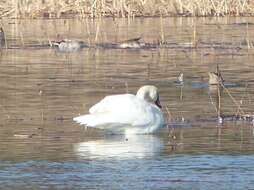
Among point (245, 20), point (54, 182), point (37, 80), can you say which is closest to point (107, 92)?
point (37, 80)

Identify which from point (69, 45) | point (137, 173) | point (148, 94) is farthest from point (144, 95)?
point (69, 45)

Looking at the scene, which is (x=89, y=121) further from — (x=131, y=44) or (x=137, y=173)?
(x=131, y=44)

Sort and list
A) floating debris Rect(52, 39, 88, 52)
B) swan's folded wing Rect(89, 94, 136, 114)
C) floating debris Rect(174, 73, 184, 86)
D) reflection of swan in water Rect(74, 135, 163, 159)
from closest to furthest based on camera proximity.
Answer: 1. reflection of swan in water Rect(74, 135, 163, 159)
2. swan's folded wing Rect(89, 94, 136, 114)
3. floating debris Rect(174, 73, 184, 86)
4. floating debris Rect(52, 39, 88, 52)

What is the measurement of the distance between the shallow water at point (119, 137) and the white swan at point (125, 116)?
0.14m

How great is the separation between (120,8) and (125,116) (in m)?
22.0

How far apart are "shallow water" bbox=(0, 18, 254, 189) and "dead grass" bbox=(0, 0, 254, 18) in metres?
8.02

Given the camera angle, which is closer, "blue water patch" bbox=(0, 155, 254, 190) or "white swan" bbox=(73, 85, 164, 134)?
"blue water patch" bbox=(0, 155, 254, 190)

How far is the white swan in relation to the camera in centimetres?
1058

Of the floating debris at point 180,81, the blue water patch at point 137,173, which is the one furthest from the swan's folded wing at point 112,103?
the floating debris at point 180,81

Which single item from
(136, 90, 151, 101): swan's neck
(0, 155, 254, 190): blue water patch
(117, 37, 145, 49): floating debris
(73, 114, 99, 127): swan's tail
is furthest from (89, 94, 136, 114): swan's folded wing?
(117, 37, 145, 49): floating debris

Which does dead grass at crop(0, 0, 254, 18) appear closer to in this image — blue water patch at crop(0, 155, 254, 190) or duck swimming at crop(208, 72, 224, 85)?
duck swimming at crop(208, 72, 224, 85)

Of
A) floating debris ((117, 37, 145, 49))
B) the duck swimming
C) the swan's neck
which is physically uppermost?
the swan's neck

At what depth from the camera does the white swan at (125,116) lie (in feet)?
34.7

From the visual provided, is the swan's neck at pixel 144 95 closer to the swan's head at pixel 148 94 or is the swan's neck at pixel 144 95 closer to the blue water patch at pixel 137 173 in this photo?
the swan's head at pixel 148 94
